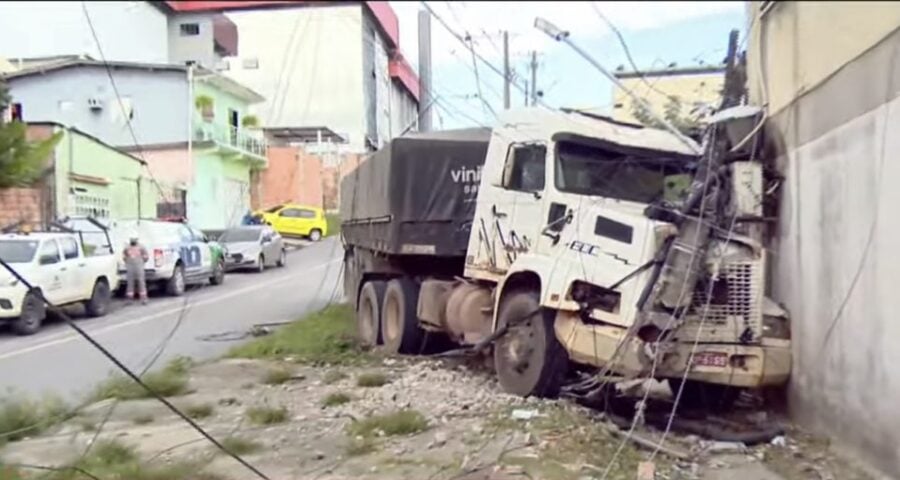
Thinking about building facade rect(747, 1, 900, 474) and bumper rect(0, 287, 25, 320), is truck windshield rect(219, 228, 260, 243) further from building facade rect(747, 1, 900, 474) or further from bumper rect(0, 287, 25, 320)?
building facade rect(747, 1, 900, 474)

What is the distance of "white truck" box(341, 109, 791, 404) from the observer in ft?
28.1

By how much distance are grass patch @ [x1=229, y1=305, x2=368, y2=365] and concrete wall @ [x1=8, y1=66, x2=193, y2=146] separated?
4506 mm

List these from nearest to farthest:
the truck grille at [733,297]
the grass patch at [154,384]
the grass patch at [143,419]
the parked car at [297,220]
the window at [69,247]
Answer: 1. the truck grille at [733,297]
2. the grass patch at [154,384]
3. the grass patch at [143,419]
4. the window at [69,247]
5. the parked car at [297,220]

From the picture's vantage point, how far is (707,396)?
966 centimetres

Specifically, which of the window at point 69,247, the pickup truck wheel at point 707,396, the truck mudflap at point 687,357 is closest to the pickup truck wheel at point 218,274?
the window at point 69,247

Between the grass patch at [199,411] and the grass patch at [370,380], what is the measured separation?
1.93 metres

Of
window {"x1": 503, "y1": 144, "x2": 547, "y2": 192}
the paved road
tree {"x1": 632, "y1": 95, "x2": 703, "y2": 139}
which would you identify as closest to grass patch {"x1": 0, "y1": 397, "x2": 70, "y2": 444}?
the paved road

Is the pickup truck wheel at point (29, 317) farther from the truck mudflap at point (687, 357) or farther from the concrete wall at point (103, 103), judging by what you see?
the truck mudflap at point (687, 357)

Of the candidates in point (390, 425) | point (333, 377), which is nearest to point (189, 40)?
point (333, 377)

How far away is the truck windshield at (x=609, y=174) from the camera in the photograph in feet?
31.7

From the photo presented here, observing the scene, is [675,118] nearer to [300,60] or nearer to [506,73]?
[506,73]

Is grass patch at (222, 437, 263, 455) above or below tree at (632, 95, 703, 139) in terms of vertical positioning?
below

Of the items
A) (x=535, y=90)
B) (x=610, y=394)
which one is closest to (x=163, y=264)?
(x=610, y=394)

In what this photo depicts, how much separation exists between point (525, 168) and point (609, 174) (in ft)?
3.35
